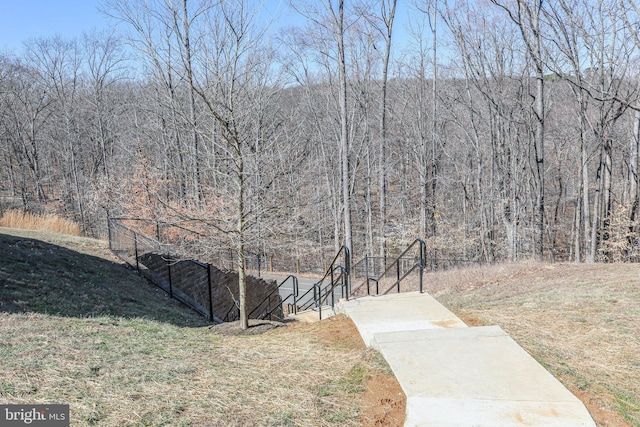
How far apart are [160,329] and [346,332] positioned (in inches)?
109

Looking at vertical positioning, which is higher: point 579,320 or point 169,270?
point 579,320

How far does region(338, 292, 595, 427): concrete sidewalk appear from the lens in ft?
10.2

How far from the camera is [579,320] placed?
18.2 ft

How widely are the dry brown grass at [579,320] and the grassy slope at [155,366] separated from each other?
1.90m

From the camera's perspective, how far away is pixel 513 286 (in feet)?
27.9

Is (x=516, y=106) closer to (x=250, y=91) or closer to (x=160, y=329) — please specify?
(x=250, y=91)

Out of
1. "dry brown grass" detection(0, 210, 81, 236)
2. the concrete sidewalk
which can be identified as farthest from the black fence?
the concrete sidewalk

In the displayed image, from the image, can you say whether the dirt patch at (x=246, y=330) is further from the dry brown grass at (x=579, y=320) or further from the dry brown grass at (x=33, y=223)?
the dry brown grass at (x=33, y=223)

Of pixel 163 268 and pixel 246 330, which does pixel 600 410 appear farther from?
pixel 163 268

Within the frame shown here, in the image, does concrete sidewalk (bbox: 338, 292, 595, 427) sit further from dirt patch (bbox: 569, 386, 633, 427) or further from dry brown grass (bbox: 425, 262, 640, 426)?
dry brown grass (bbox: 425, 262, 640, 426)

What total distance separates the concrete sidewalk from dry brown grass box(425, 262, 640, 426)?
27 cm

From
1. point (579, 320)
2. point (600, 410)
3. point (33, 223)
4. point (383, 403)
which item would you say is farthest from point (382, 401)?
point (33, 223)

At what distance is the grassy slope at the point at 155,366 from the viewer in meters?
3.25

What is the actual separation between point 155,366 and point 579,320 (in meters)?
5.29
